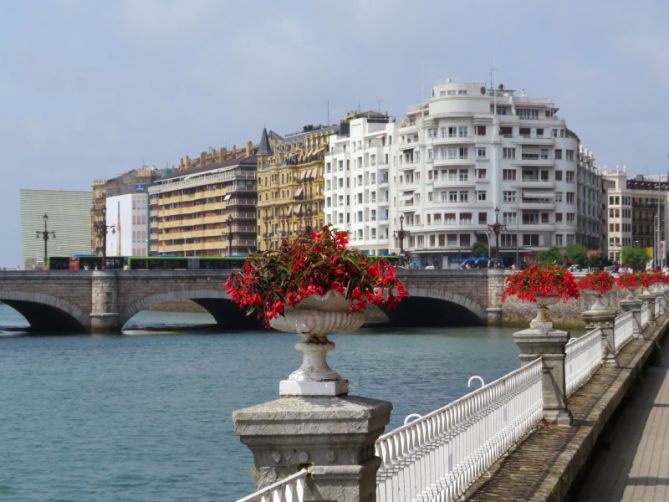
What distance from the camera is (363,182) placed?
139 m

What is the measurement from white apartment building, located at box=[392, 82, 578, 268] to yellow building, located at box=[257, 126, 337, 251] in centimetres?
2223

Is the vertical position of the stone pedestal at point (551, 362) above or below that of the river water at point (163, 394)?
above

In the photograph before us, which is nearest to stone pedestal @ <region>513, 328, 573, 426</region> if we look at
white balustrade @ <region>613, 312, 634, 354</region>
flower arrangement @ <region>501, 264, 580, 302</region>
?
flower arrangement @ <region>501, 264, 580, 302</region>

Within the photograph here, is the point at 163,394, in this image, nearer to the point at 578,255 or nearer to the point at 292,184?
the point at 578,255

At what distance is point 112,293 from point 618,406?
6512 cm

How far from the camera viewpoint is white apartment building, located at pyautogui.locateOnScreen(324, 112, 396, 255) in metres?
136

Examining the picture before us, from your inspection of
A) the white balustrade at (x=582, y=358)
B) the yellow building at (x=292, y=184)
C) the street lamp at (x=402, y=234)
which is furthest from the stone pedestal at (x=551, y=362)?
the yellow building at (x=292, y=184)

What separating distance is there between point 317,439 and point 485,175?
11946cm

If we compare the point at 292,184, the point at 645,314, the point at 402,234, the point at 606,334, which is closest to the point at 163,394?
the point at 645,314

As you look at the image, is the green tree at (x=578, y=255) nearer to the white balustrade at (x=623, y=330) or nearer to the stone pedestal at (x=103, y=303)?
the stone pedestal at (x=103, y=303)

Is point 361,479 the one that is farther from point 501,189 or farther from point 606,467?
point 501,189

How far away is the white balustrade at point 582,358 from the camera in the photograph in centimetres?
1832

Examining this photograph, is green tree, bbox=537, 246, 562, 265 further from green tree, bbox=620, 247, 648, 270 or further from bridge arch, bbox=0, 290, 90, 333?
bridge arch, bbox=0, 290, 90, 333

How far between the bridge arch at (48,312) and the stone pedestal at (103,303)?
0.68m
